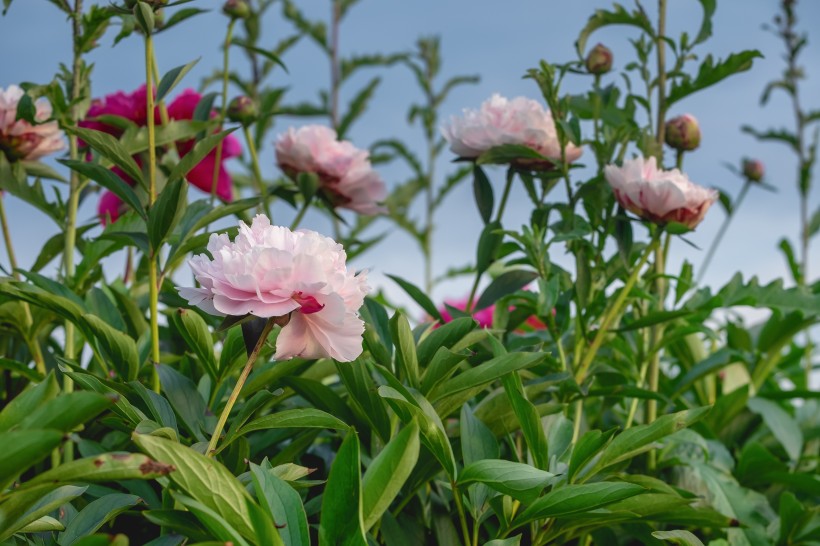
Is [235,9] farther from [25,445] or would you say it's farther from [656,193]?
[25,445]

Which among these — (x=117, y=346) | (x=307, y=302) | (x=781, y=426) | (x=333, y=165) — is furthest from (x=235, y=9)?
(x=781, y=426)

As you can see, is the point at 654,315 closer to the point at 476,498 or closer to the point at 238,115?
the point at 476,498

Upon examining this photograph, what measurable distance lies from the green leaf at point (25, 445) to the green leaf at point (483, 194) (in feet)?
3.08

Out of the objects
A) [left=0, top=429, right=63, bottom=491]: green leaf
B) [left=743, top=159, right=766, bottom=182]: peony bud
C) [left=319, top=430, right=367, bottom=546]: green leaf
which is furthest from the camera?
[left=743, top=159, right=766, bottom=182]: peony bud

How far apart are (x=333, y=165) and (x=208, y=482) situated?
3.06 feet

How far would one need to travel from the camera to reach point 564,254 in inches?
52.0

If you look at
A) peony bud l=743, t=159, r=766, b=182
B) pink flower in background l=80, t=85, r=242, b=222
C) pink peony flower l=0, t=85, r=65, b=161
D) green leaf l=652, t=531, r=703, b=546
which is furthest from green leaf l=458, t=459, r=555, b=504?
peony bud l=743, t=159, r=766, b=182

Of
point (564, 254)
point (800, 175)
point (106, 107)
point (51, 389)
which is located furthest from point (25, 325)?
point (800, 175)

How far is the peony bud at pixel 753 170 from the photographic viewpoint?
1.82m

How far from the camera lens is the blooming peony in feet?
4.37

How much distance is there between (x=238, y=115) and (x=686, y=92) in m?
0.74

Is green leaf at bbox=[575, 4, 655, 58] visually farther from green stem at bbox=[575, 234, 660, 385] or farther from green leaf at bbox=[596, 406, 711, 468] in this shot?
green leaf at bbox=[596, 406, 711, 468]

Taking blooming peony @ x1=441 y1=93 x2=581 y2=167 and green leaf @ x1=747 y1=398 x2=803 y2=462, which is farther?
green leaf @ x1=747 y1=398 x2=803 y2=462

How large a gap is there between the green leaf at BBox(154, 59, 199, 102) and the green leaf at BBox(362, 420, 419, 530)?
0.61 meters
